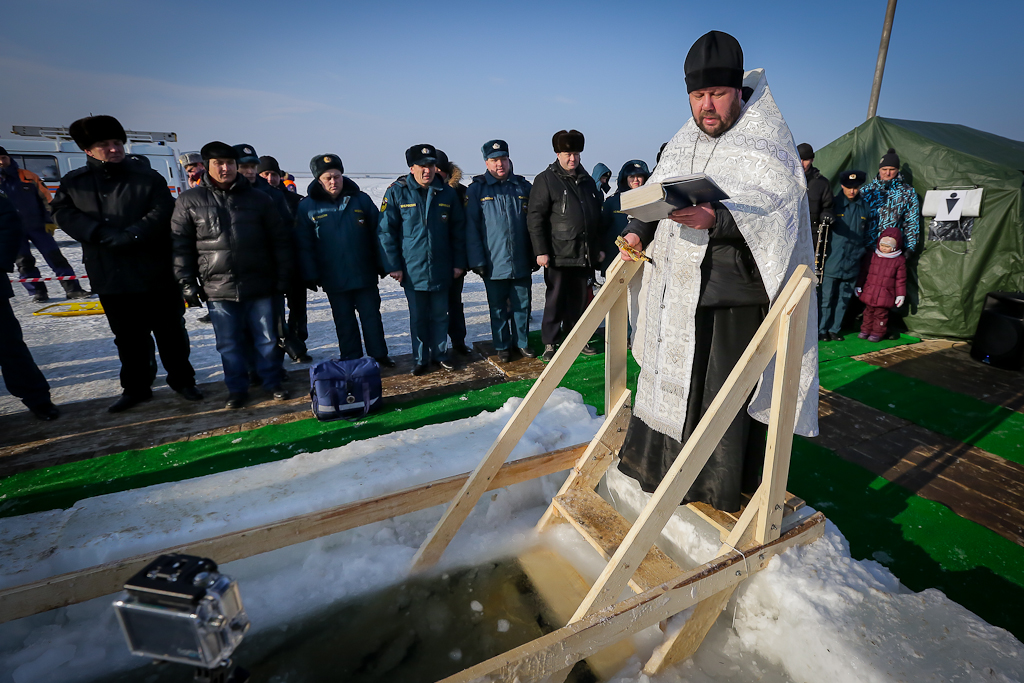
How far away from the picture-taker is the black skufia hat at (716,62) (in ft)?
6.42

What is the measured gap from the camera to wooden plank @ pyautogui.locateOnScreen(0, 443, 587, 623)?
1841 millimetres

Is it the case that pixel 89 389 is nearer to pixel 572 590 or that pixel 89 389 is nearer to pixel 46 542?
pixel 46 542

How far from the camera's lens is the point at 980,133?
23.5ft

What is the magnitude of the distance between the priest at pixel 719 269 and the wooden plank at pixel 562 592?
2.09 feet

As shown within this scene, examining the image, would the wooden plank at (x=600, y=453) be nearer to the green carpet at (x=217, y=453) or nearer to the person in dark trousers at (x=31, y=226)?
the green carpet at (x=217, y=453)

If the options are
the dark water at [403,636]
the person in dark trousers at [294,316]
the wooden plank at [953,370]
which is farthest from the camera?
the person in dark trousers at [294,316]

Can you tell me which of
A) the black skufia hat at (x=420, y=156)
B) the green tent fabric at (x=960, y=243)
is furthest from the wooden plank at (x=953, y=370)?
the black skufia hat at (x=420, y=156)

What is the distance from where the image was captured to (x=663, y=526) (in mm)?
1826

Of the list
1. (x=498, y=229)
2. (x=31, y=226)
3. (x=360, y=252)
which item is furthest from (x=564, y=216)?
(x=31, y=226)

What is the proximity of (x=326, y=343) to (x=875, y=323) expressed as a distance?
22.2 ft

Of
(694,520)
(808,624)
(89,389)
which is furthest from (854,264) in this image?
(89,389)

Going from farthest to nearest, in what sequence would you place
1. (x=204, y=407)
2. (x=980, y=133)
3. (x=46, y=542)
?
1. (x=980, y=133)
2. (x=204, y=407)
3. (x=46, y=542)

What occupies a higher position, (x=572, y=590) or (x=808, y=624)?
(x=808, y=624)

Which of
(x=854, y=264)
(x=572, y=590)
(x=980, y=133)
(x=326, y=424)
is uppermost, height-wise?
(x=980, y=133)
